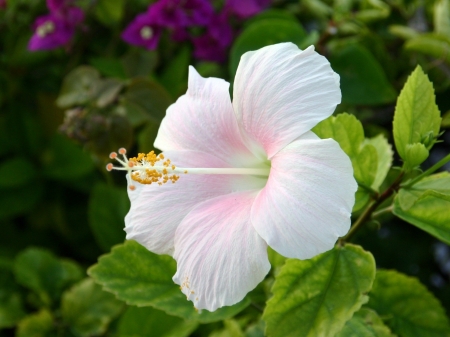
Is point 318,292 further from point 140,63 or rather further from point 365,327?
point 140,63

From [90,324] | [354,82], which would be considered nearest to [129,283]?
[90,324]

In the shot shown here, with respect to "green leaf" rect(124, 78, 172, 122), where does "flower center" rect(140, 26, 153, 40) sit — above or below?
above

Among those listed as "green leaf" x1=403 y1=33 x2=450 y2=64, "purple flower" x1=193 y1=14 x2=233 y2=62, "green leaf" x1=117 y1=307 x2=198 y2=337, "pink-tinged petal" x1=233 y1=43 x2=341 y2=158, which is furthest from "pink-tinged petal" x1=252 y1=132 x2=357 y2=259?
"purple flower" x1=193 y1=14 x2=233 y2=62

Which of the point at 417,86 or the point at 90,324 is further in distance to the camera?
the point at 90,324

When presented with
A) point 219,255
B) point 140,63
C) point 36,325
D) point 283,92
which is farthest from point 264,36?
point 36,325

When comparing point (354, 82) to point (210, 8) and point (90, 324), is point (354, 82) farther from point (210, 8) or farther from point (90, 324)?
point (90, 324)

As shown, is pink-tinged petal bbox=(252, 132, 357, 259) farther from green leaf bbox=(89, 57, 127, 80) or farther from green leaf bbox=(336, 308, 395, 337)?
green leaf bbox=(89, 57, 127, 80)

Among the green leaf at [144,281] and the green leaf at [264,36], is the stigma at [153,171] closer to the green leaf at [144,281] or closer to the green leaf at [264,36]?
the green leaf at [144,281]
